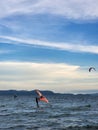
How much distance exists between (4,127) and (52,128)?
6.46m

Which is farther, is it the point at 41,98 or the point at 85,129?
the point at 41,98

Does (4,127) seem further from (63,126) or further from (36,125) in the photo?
(63,126)

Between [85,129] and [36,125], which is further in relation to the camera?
[36,125]

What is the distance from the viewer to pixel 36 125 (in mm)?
49781

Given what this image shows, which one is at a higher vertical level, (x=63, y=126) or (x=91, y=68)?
(x=91, y=68)

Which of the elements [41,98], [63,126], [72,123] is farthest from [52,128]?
[41,98]

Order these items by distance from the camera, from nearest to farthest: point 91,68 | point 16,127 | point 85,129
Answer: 1. point 85,129
2. point 16,127
3. point 91,68

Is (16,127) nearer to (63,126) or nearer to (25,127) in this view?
(25,127)

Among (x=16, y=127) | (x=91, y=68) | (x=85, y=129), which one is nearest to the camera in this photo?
(x=85, y=129)

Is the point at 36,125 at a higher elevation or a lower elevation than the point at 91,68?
lower

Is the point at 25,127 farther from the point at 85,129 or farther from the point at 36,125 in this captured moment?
the point at 85,129

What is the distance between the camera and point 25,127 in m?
48.1

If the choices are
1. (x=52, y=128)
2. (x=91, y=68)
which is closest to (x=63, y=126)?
(x=52, y=128)

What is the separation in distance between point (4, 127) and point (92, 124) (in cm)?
1092
